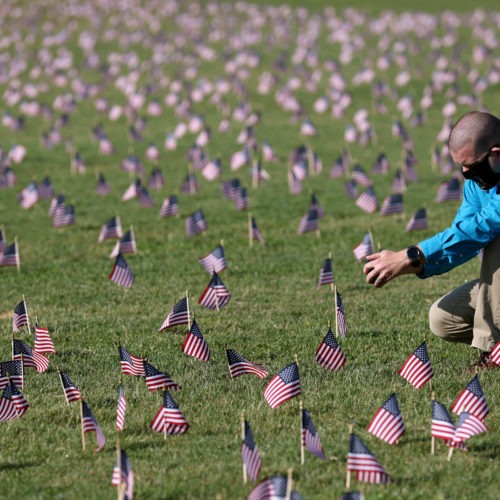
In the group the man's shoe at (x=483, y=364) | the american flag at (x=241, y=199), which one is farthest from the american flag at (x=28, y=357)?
the american flag at (x=241, y=199)

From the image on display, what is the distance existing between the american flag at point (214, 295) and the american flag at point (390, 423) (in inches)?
126

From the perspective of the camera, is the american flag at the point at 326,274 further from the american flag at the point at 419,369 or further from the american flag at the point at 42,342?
the american flag at the point at 419,369

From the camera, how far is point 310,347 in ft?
27.0

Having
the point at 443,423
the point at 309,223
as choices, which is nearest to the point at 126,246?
the point at 309,223

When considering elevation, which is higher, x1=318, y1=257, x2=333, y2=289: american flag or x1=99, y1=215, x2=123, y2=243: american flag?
x1=99, y1=215, x2=123, y2=243: american flag

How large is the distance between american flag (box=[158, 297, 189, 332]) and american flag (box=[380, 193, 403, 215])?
469 cm

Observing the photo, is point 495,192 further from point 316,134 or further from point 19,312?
point 316,134

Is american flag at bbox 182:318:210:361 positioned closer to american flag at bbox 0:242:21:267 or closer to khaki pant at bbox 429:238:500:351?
khaki pant at bbox 429:238:500:351

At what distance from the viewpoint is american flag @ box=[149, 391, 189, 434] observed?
6.29m

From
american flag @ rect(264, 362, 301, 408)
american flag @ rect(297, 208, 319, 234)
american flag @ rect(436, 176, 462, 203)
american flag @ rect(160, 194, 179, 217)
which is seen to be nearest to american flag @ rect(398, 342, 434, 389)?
american flag @ rect(264, 362, 301, 408)

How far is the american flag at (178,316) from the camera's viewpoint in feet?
27.8

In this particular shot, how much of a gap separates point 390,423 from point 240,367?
151cm

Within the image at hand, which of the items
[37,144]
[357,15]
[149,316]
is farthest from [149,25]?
[149,316]

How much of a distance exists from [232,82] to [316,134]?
6629mm
